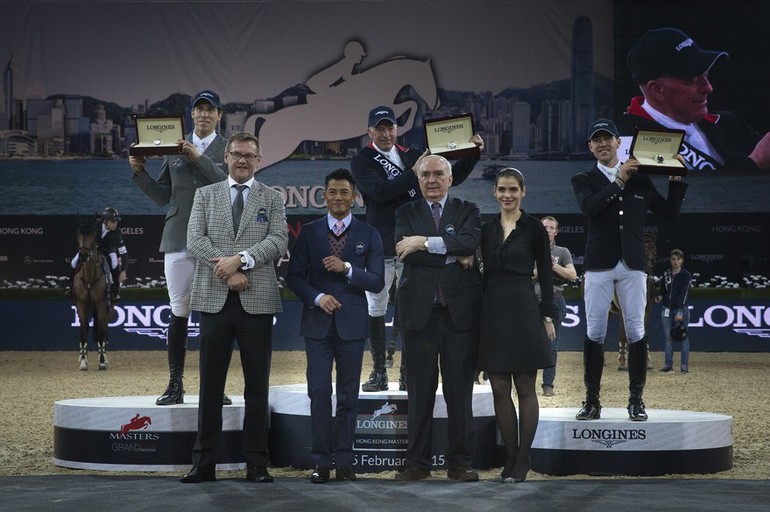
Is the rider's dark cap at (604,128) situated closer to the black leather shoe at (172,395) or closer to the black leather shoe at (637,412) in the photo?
the black leather shoe at (637,412)

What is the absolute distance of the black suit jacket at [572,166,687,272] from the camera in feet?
17.5

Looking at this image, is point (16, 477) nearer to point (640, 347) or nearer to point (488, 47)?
point (640, 347)

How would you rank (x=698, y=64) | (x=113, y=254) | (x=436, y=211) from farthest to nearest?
(x=698, y=64) < (x=113, y=254) < (x=436, y=211)

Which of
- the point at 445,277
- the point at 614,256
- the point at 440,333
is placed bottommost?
the point at 440,333

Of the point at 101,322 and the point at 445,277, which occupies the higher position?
the point at 445,277

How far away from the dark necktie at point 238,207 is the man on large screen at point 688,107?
10064mm

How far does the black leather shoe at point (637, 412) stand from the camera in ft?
17.6

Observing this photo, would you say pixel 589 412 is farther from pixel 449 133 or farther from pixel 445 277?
pixel 449 133

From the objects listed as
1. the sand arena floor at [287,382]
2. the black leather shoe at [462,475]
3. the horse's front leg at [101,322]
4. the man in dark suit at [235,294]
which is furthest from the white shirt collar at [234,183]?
the horse's front leg at [101,322]

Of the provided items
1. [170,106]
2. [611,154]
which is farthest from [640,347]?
[170,106]

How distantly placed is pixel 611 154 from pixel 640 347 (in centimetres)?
111

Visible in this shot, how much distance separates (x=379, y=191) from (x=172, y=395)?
166 centimetres

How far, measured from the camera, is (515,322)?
16.2 ft

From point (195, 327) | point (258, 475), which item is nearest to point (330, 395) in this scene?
point (258, 475)
